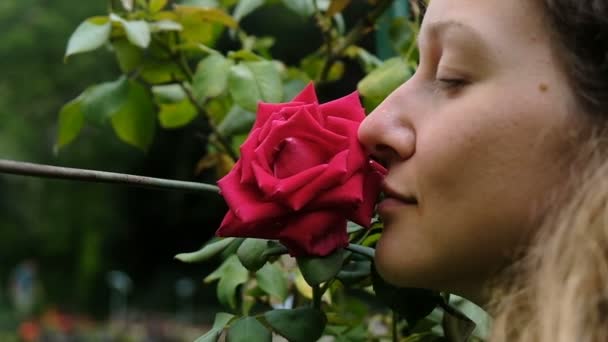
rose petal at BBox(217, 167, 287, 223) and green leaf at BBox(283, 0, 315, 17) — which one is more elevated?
rose petal at BBox(217, 167, 287, 223)

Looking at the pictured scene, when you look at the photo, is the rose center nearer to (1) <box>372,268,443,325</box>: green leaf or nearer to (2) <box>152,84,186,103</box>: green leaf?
(1) <box>372,268,443,325</box>: green leaf

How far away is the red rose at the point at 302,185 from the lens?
39 cm

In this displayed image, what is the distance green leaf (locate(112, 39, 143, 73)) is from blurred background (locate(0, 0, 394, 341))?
4.10 metres

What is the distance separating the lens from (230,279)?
0.55 m

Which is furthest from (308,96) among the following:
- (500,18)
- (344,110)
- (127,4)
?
(127,4)

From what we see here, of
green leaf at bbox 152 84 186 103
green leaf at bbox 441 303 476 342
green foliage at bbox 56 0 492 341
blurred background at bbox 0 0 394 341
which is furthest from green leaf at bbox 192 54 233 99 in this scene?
blurred background at bbox 0 0 394 341

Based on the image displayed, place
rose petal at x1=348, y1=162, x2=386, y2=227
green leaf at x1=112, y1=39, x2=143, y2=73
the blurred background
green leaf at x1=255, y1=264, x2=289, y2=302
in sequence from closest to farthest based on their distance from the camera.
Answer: rose petal at x1=348, y1=162, x2=386, y2=227 → green leaf at x1=255, y1=264, x2=289, y2=302 → green leaf at x1=112, y1=39, x2=143, y2=73 → the blurred background

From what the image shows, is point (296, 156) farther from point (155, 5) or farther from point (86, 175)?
point (155, 5)

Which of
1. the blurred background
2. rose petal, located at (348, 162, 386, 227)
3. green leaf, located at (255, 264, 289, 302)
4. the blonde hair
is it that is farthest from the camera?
the blurred background

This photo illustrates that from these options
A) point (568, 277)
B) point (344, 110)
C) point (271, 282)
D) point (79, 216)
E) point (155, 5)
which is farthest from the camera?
point (79, 216)

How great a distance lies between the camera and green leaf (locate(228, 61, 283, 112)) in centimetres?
57

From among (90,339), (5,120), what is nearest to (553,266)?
(90,339)

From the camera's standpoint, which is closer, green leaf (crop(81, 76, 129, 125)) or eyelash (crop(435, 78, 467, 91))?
eyelash (crop(435, 78, 467, 91))

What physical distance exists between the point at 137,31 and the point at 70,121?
117 millimetres
